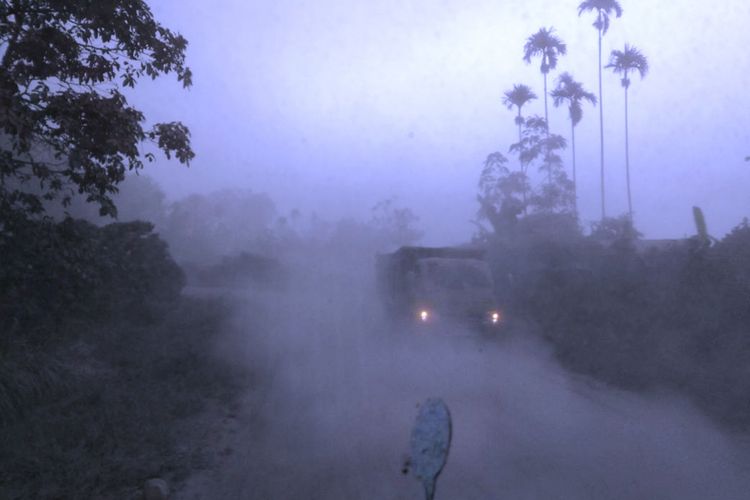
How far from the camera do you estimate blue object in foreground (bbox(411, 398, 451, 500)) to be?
124 inches

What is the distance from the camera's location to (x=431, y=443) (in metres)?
3.28

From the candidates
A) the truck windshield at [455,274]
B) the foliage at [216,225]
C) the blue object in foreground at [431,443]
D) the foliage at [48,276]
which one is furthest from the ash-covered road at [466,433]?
the foliage at [216,225]

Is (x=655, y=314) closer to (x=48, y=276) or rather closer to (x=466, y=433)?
(x=466, y=433)

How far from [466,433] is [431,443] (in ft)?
18.5

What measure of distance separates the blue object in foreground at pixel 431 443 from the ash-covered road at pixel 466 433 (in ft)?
11.5

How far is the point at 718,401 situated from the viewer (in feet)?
34.3

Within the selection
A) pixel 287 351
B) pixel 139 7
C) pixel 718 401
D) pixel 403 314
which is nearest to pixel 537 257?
pixel 403 314

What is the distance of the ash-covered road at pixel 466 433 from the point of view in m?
6.97

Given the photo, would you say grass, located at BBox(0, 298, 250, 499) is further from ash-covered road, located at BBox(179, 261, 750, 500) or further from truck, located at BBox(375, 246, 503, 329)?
truck, located at BBox(375, 246, 503, 329)

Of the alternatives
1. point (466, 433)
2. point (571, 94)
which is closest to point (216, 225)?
point (571, 94)

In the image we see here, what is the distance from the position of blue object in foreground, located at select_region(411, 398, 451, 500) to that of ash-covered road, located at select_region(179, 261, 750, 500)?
3506mm

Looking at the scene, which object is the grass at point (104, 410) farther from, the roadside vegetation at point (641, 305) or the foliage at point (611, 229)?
the foliage at point (611, 229)

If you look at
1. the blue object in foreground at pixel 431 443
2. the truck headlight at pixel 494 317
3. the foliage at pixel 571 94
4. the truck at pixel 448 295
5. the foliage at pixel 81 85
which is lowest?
the blue object in foreground at pixel 431 443

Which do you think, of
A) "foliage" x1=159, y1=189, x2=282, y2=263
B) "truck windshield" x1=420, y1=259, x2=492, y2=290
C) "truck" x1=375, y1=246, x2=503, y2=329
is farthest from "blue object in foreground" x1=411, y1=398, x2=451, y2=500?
"foliage" x1=159, y1=189, x2=282, y2=263
